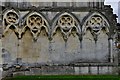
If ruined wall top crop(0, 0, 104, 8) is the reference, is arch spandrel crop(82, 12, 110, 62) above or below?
below

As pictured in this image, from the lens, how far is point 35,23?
2730cm

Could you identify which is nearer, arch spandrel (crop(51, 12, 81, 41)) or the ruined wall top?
arch spandrel (crop(51, 12, 81, 41))

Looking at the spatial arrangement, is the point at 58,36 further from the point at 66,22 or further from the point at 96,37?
the point at 96,37

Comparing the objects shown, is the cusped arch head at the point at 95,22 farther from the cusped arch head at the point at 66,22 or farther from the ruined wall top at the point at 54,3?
the ruined wall top at the point at 54,3

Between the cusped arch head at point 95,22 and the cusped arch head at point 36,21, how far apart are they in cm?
281

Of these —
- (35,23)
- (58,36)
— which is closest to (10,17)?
(35,23)

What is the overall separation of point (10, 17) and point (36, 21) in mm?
1938

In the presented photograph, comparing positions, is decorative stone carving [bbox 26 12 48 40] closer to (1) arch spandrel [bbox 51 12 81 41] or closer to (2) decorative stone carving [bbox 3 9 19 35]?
(1) arch spandrel [bbox 51 12 81 41]

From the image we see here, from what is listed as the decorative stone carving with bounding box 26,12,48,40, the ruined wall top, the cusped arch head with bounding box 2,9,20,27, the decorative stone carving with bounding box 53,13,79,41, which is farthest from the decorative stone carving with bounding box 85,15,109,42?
the cusped arch head with bounding box 2,9,20,27

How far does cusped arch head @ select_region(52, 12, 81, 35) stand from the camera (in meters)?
27.1

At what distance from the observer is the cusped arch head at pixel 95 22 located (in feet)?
89.1

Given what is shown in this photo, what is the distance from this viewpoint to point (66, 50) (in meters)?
27.2

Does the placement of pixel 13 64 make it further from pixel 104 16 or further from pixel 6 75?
pixel 104 16

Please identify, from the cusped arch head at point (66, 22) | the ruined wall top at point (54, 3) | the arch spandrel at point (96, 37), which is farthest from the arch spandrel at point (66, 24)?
the ruined wall top at point (54, 3)
